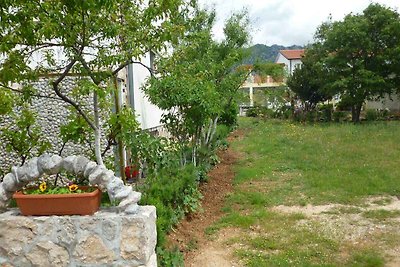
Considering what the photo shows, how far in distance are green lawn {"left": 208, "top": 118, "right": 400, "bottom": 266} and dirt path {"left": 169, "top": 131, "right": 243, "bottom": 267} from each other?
0.65 ft

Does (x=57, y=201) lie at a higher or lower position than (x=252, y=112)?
lower

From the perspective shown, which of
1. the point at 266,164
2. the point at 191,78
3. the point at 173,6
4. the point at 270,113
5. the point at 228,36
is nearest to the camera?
the point at 173,6

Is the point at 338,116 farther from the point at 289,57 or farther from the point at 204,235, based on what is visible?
the point at 289,57

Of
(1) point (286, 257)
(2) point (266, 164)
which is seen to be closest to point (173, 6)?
(1) point (286, 257)

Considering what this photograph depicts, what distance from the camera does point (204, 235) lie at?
19.9ft

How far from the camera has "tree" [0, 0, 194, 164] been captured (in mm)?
3777

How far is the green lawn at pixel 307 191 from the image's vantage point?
207 inches

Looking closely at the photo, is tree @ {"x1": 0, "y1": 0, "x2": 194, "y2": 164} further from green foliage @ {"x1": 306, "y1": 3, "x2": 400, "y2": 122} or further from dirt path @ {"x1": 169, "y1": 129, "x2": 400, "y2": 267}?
green foliage @ {"x1": 306, "y1": 3, "x2": 400, "y2": 122}

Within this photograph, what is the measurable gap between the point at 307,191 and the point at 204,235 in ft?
9.86

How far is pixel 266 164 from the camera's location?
1125 centimetres

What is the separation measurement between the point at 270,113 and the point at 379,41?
9.57 metres

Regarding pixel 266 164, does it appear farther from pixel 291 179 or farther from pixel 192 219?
pixel 192 219

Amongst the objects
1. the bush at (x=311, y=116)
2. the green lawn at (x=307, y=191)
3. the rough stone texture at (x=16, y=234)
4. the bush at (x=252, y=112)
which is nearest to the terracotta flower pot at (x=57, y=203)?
the rough stone texture at (x=16, y=234)

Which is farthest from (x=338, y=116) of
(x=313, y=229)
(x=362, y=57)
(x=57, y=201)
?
(x=57, y=201)
